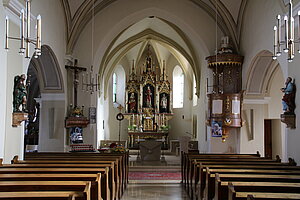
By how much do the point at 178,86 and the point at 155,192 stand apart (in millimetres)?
14382

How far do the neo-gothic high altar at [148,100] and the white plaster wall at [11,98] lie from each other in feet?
42.9

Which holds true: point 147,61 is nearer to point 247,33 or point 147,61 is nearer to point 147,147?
point 147,147

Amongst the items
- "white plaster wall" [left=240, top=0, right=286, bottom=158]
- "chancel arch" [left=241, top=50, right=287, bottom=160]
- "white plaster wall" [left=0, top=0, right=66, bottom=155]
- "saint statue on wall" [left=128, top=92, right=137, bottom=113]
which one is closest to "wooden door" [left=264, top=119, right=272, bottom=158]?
"chancel arch" [left=241, top=50, right=287, bottom=160]

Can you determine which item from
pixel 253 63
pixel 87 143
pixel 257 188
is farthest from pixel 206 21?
pixel 257 188

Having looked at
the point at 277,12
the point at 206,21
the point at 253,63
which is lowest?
the point at 253,63

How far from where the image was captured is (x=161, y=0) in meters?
13.7

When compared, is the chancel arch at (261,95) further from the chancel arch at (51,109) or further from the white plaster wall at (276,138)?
the chancel arch at (51,109)

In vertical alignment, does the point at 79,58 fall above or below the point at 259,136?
above

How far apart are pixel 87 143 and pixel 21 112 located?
5.50m

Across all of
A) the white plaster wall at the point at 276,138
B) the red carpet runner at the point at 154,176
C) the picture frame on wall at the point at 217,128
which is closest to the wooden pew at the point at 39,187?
the red carpet runner at the point at 154,176

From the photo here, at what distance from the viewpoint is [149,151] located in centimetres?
1467

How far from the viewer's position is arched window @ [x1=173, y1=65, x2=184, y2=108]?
2228 cm

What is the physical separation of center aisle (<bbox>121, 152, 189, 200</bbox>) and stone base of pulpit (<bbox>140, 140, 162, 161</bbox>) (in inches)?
17.5

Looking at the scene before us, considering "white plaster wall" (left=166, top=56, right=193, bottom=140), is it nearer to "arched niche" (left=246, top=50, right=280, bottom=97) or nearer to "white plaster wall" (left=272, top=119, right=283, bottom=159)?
"white plaster wall" (left=272, top=119, right=283, bottom=159)
